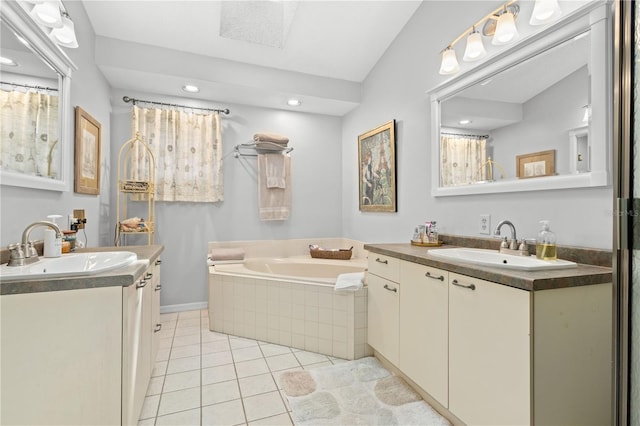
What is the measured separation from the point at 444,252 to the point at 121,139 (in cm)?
319

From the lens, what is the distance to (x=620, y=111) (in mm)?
760

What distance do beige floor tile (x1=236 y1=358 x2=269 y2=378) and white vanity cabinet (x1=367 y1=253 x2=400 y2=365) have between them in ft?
2.55

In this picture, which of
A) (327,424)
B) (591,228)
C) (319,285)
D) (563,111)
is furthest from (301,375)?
(563,111)

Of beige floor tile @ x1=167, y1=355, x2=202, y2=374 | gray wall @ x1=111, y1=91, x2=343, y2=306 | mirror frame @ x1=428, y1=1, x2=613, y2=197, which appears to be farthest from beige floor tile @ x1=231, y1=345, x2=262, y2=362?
mirror frame @ x1=428, y1=1, x2=613, y2=197

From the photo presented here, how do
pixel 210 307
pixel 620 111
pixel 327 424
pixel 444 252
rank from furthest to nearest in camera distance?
pixel 210 307 < pixel 444 252 < pixel 327 424 < pixel 620 111

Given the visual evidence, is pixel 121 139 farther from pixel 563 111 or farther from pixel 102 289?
pixel 563 111

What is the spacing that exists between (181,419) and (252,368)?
0.57 meters

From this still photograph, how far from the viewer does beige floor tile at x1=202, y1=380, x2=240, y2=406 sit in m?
1.71

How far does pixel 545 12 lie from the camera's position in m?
1.51

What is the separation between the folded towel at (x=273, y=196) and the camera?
346cm

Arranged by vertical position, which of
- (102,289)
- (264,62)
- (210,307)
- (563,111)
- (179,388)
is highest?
(264,62)

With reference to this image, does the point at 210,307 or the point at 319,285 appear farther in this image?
the point at 210,307

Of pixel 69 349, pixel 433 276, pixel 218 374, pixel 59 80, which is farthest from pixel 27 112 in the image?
pixel 433 276

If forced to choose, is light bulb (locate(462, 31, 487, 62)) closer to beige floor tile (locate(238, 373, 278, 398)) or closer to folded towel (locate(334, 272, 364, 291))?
folded towel (locate(334, 272, 364, 291))
